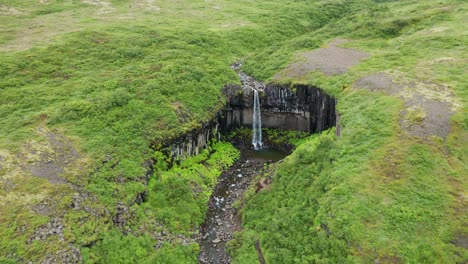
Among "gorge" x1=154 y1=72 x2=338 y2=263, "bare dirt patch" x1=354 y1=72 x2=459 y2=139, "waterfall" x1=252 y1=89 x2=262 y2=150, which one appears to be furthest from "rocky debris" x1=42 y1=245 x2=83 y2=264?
"bare dirt patch" x1=354 y1=72 x2=459 y2=139

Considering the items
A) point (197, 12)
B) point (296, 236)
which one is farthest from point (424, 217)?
point (197, 12)

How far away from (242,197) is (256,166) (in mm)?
6574

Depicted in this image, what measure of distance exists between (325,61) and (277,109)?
9.63 meters

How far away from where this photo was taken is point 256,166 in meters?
39.7

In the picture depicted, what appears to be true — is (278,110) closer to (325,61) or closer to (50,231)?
(325,61)

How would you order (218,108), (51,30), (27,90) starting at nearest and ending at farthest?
1. (27,90)
2. (218,108)
3. (51,30)

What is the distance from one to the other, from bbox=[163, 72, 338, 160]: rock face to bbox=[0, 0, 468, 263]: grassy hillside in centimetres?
150

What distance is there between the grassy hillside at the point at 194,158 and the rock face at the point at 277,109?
59.0 inches

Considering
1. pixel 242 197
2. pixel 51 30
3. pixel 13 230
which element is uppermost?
pixel 51 30

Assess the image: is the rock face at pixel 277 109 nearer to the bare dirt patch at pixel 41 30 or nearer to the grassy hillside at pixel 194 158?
the grassy hillside at pixel 194 158

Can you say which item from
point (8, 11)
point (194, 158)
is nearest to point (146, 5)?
point (8, 11)

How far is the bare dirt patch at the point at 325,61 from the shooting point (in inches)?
1817

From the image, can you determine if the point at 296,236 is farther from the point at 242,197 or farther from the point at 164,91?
the point at 164,91

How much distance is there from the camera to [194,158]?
3872 centimetres
